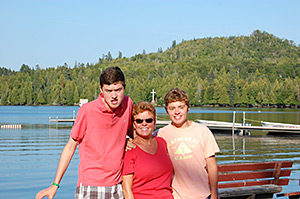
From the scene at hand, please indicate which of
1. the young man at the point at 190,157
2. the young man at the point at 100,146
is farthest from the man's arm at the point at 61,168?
the young man at the point at 190,157

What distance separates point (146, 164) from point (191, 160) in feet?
1.36

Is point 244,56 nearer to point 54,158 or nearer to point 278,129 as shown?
point 278,129

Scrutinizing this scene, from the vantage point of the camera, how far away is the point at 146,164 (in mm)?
2846

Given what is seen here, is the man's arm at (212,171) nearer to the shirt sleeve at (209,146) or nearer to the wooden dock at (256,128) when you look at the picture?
the shirt sleeve at (209,146)

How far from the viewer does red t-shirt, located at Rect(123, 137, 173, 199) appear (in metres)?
2.84

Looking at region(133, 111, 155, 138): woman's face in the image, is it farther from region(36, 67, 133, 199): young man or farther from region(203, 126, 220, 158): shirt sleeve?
region(203, 126, 220, 158): shirt sleeve

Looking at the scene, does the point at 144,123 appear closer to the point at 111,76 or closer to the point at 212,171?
the point at 111,76

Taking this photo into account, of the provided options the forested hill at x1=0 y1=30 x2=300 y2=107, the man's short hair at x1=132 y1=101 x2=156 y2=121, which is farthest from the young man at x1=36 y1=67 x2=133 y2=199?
the forested hill at x1=0 y1=30 x2=300 y2=107

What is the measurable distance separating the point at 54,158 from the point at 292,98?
110 meters

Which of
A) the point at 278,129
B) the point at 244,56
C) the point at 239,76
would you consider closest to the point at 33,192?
the point at 278,129

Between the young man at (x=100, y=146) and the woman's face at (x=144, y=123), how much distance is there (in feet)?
0.70

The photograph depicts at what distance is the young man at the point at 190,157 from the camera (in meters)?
3.07

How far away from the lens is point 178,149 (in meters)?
3.08

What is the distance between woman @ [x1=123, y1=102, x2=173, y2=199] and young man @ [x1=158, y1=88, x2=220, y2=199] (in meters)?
0.12
